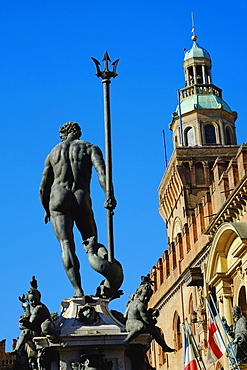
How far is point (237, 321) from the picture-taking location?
23.2 metres

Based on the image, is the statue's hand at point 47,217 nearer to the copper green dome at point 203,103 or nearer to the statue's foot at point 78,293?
the statue's foot at point 78,293

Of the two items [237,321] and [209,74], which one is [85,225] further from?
[209,74]

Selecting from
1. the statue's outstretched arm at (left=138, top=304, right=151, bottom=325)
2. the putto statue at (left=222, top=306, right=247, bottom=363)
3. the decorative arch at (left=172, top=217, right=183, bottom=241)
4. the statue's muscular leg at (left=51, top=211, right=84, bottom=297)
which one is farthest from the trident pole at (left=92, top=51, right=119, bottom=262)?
the decorative arch at (left=172, top=217, right=183, bottom=241)

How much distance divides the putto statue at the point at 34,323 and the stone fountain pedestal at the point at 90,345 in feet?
0.39

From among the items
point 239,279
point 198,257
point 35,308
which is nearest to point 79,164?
point 35,308

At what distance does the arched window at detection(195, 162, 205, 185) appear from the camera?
51500 mm

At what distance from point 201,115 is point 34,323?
47936mm

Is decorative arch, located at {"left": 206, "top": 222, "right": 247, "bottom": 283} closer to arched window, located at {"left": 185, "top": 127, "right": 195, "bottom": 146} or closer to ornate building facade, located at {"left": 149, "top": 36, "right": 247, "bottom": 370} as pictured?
ornate building facade, located at {"left": 149, "top": 36, "right": 247, "bottom": 370}

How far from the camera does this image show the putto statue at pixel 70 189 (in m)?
10.5

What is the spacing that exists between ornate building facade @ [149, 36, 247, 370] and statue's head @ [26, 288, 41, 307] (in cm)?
2003

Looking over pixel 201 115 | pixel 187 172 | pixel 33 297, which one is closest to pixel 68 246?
pixel 33 297

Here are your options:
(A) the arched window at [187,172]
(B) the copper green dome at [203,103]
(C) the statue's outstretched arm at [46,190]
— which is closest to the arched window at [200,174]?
(A) the arched window at [187,172]

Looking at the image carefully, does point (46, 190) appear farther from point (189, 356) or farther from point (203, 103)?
point (203, 103)

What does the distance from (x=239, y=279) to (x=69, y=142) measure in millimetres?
21291
